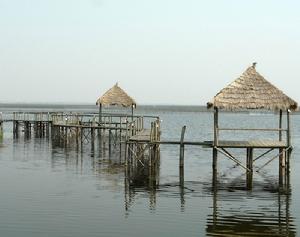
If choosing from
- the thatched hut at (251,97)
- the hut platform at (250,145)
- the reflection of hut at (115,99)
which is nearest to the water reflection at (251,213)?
the hut platform at (250,145)

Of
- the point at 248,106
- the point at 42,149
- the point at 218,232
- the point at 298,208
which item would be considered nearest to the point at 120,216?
the point at 218,232

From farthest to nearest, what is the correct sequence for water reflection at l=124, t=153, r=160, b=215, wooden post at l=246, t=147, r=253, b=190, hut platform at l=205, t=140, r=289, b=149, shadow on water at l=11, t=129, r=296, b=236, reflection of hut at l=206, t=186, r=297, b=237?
hut platform at l=205, t=140, r=289, b=149, wooden post at l=246, t=147, r=253, b=190, water reflection at l=124, t=153, r=160, b=215, shadow on water at l=11, t=129, r=296, b=236, reflection of hut at l=206, t=186, r=297, b=237

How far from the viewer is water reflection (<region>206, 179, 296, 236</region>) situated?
54.8 ft

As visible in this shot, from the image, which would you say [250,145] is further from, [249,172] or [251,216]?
[251,216]

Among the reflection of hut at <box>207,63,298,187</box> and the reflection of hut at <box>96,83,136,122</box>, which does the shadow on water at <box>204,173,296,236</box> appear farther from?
the reflection of hut at <box>96,83,136,122</box>

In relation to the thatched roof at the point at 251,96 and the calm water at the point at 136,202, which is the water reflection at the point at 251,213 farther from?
the thatched roof at the point at 251,96

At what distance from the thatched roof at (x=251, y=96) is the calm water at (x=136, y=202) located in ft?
11.5

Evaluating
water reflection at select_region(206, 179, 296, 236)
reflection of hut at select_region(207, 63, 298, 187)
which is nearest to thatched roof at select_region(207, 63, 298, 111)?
reflection of hut at select_region(207, 63, 298, 187)

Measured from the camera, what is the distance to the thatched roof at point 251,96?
25.8 meters

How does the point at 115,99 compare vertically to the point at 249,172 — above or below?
above

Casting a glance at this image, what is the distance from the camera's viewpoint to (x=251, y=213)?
61.6ft

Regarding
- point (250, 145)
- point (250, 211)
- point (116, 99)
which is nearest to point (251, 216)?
point (250, 211)

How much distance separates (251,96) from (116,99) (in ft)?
68.1

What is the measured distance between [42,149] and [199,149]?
39.1ft
